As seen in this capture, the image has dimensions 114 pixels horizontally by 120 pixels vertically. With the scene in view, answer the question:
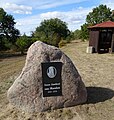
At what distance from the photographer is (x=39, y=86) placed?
5.86m

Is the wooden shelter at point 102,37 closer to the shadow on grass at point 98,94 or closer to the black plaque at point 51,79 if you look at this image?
the shadow on grass at point 98,94

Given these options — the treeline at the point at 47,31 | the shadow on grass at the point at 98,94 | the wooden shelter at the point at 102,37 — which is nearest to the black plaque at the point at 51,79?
the shadow on grass at the point at 98,94

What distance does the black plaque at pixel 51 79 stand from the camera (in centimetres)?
587

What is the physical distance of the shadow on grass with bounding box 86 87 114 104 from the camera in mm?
6438

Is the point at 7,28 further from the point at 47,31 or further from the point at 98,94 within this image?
the point at 98,94

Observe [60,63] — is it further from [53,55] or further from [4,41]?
[4,41]

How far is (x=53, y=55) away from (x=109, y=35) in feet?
41.1

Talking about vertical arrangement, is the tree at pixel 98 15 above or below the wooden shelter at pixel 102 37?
above

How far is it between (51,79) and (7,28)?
3800 cm

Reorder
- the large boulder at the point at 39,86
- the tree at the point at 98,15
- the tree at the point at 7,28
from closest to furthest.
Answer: the large boulder at the point at 39,86, the tree at the point at 98,15, the tree at the point at 7,28

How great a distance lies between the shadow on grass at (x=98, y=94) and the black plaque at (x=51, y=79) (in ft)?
3.08

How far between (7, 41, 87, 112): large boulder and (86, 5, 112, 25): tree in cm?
2129

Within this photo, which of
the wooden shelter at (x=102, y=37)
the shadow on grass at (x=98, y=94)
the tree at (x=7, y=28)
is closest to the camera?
the shadow on grass at (x=98, y=94)

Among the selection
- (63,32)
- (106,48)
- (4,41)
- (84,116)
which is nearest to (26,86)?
(84,116)
